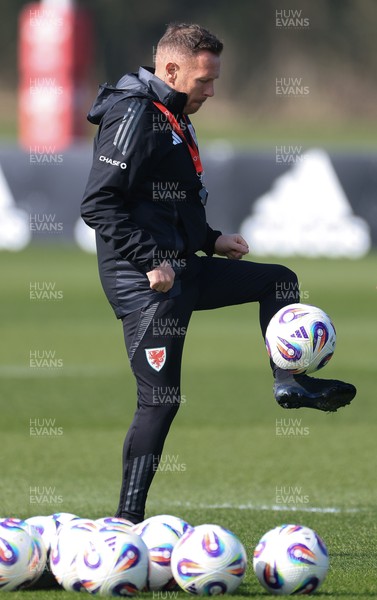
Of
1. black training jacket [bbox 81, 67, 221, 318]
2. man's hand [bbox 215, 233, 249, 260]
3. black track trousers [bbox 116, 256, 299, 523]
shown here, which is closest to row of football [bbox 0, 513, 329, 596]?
black track trousers [bbox 116, 256, 299, 523]

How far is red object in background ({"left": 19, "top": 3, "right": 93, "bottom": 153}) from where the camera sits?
3347 cm

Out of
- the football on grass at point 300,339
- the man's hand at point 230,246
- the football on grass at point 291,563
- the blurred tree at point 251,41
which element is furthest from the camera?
the blurred tree at point 251,41

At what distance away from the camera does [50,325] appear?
1806cm

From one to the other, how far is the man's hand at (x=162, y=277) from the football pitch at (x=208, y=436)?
4.59ft

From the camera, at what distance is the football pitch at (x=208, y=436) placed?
8.41 meters

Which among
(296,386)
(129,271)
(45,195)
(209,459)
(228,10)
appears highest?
(129,271)

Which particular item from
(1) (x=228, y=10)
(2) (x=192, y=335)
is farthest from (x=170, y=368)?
(1) (x=228, y=10)

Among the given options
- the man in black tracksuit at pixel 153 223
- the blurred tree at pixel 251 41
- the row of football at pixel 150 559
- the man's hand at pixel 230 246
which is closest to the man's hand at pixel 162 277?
the man in black tracksuit at pixel 153 223

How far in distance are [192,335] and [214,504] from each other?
30.0ft

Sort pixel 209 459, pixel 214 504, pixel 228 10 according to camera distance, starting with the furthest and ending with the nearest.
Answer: pixel 228 10, pixel 209 459, pixel 214 504

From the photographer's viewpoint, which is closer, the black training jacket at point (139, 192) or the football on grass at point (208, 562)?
the football on grass at point (208, 562)

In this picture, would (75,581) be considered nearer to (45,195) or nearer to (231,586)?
(231,586)

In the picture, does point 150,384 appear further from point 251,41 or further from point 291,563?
point 251,41

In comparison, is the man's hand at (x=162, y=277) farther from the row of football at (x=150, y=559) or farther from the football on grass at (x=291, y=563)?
the football on grass at (x=291, y=563)
